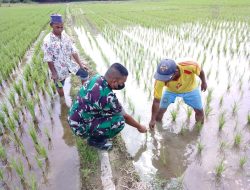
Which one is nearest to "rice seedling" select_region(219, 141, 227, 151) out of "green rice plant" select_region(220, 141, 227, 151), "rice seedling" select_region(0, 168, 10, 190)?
"green rice plant" select_region(220, 141, 227, 151)

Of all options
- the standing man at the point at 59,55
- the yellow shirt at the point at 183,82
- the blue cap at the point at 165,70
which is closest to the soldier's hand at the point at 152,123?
the yellow shirt at the point at 183,82

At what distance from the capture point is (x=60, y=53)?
146 inches

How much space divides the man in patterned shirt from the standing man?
134cm

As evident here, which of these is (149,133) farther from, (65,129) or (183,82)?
(65,129)

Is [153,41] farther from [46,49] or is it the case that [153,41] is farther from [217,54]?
[46,49]

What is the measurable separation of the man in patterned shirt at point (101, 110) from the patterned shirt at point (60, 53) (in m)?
1.36

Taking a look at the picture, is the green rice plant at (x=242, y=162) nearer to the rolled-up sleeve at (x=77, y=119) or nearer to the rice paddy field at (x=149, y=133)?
the rice paddy field at (x=149, y=133)

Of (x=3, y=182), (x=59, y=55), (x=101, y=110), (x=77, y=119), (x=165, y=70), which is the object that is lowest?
(x=3, y=182)

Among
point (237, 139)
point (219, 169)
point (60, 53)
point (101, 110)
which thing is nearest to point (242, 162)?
point (219, 169)

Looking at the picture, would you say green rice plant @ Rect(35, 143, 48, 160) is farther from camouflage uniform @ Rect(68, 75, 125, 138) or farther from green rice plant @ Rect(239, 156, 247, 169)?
green rice plant @ Rect(239, 156, 247, 169)

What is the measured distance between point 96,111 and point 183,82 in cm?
107

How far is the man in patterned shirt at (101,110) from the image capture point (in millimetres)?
2271

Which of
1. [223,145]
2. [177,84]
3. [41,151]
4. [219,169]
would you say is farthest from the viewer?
[177,84]

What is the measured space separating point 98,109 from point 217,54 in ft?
14.1
